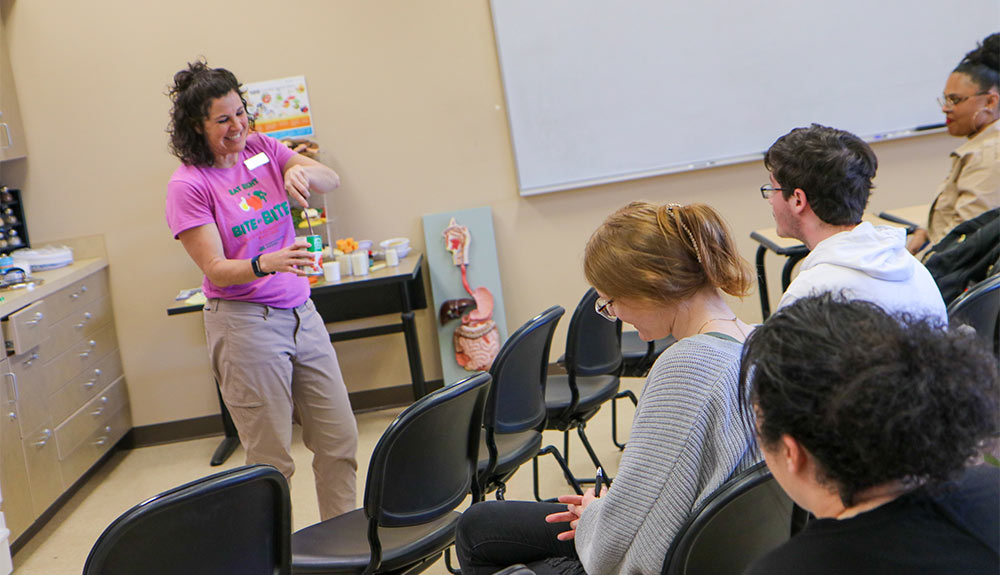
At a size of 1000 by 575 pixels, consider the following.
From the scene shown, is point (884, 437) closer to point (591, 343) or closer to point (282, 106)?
point (591, 343)

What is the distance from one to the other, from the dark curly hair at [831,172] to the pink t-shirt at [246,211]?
4.72ft

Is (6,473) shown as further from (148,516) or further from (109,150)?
(148,516)

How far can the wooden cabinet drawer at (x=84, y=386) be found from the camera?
3.56 m

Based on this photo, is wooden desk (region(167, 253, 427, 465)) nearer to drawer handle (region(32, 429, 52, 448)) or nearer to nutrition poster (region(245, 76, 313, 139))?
drawer handle (region(32, 429, 52, 448))

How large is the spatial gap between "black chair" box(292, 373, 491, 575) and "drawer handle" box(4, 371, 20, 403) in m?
1.69

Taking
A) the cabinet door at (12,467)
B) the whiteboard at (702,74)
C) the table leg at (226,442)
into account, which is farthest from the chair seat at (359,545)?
the whiteboard at (702,74)

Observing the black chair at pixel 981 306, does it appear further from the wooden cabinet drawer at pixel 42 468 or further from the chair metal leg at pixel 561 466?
the wooden cabinet drawer at pixel 42 468

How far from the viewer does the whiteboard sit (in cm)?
412

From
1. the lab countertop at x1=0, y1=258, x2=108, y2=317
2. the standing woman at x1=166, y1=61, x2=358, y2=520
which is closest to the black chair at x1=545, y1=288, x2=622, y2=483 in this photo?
the standing woman at x1=166, y1=61, x2=358, y2=520

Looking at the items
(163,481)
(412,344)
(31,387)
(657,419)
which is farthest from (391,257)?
(657,419)

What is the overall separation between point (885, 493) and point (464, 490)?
1.38 meters

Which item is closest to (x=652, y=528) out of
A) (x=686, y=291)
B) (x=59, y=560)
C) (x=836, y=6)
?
(x=686, y=291)

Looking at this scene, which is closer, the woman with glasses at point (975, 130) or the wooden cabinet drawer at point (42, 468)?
the woman with glasses at point (975, 130)

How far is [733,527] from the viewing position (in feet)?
4.47
